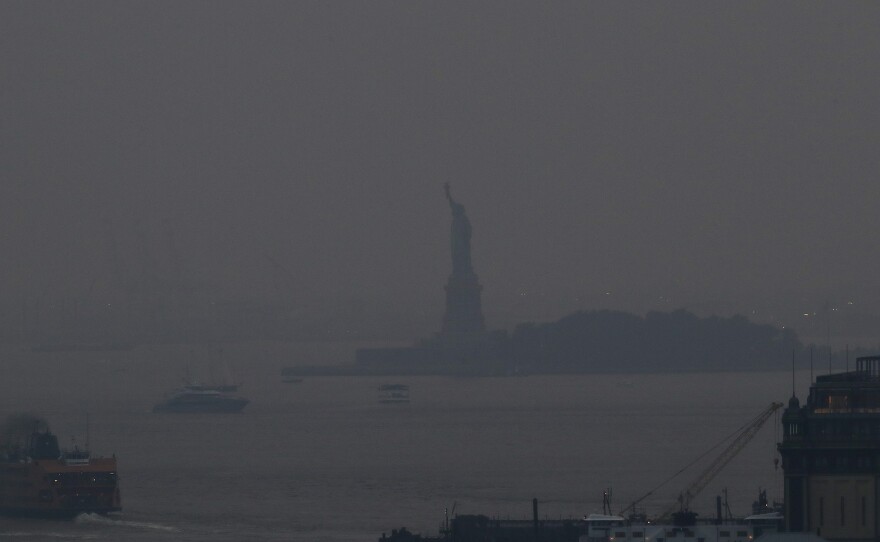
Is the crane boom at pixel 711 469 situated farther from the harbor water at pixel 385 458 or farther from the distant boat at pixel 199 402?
the distant boat at pixel 199 402

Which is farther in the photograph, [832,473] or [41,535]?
[41,535]

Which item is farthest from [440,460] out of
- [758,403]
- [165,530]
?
[758,403]

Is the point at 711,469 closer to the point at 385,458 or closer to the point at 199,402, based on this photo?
the point at 385,458

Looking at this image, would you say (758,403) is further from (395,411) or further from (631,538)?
(631,538)

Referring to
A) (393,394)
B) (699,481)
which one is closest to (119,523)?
(699,481)

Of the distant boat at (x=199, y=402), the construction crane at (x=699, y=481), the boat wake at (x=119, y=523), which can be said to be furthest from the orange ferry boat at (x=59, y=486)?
the distant boat at (x=199, y=402)

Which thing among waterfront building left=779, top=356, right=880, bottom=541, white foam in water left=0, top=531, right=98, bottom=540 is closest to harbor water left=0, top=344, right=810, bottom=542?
white foam in water left=0, top=531, right=98, bottom=540
